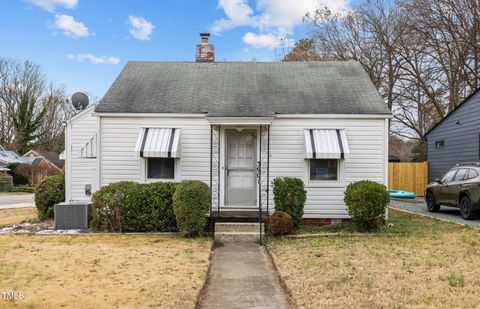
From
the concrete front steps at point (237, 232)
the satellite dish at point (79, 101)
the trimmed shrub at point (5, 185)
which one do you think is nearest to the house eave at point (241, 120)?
the concrete front steps at point (237, 232)

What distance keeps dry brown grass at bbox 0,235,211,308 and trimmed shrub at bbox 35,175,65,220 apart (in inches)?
134

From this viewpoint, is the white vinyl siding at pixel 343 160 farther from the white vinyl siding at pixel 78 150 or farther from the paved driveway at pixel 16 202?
the paved driveway at pixel 16 202

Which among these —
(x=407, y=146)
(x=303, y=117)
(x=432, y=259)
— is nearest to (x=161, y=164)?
(x=303, y=117)

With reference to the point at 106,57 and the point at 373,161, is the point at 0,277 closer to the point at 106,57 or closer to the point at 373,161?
the point at 373,161

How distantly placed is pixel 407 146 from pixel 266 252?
4336 centimetres

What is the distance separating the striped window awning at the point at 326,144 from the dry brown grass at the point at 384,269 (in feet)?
7.61

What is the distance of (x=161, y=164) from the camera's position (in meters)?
12.1

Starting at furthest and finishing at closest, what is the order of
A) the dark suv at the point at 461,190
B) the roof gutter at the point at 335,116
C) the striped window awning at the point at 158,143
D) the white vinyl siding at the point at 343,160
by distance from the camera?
the dark suv at the point at 461,190 < the white vinyl siding at the point at 343,160 < the roof gutter at the point at 335,116 < the striped window awning at the point at 158,143

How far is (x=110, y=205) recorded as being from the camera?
10750mm

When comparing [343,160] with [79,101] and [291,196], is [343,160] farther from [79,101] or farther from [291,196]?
[79,101]

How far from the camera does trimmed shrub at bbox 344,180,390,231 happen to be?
10484 mm

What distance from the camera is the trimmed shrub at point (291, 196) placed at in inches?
433

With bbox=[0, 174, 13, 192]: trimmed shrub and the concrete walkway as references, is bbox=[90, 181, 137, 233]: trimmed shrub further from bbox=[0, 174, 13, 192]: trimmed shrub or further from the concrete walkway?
bbox=[0, 174, 13, 192]: trimmed shrub

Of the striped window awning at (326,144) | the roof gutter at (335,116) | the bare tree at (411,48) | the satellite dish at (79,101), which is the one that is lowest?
the striped window awning at (326,144)
